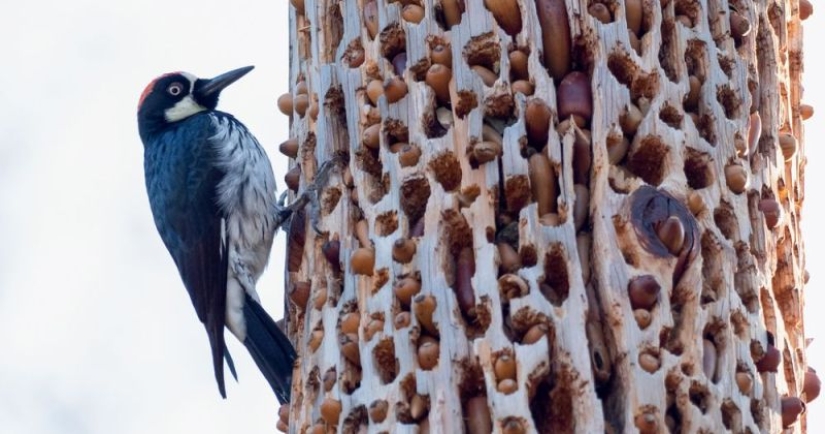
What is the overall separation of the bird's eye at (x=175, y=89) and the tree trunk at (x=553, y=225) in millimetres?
2090

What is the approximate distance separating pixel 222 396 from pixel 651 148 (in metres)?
1.43

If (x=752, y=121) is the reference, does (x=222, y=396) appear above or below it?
below

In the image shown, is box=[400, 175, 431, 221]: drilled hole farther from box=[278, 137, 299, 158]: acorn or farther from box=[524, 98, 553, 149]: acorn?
box=[278, 137, 299, 158]: acorn

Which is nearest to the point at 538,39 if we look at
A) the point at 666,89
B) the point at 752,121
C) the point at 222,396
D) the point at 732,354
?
the point at 666,89

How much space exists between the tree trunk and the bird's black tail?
0.29 metres

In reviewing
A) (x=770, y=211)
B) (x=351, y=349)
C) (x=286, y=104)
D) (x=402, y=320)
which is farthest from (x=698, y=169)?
(x=286, y=104)

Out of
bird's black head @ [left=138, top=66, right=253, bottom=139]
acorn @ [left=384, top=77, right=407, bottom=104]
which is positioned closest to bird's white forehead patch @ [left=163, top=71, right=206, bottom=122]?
bird's black head @ [left=138, top=66, right=253, bottom=139]

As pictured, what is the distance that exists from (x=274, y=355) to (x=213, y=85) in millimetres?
1885

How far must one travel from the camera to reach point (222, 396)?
3703 mm

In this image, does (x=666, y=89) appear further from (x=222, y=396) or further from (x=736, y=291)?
(x=222, y=396)

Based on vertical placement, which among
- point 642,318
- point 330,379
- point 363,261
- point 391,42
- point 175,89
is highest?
point 175,89

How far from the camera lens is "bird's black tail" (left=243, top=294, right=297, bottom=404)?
→ 11.7 feet

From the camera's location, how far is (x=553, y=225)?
2.72 meters

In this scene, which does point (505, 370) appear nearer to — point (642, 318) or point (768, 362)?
point (642, 318)
